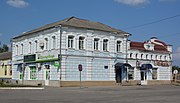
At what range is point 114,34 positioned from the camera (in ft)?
150

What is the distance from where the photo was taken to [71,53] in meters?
40.6

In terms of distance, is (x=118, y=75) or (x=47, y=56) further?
(x=118, y=75)

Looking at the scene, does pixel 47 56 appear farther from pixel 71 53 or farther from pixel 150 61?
pixel 150 61

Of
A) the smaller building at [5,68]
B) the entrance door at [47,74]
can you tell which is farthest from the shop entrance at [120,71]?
the smaller building at [5,68]

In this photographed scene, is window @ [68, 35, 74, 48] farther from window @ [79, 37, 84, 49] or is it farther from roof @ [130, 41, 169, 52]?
roof @ [130, 41, 169, 52]

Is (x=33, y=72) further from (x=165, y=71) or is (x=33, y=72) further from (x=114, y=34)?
(x=165, y=71)

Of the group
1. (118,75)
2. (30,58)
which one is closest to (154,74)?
(118,75)

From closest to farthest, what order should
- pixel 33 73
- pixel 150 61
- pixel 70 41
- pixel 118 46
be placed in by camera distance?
pixel 70 41 → pixel 33 73 → pixel 118 46 → pixel 150 61

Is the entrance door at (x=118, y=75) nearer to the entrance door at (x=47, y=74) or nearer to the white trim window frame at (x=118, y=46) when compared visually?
the white trim window frame at (x=118, y=46)

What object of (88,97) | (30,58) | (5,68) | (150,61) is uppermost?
(30,58)

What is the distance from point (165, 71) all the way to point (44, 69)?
22840 mm

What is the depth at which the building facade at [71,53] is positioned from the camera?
132ft

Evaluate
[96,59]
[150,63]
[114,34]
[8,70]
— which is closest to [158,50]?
[150,63]

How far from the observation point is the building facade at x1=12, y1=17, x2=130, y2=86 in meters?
40.1
